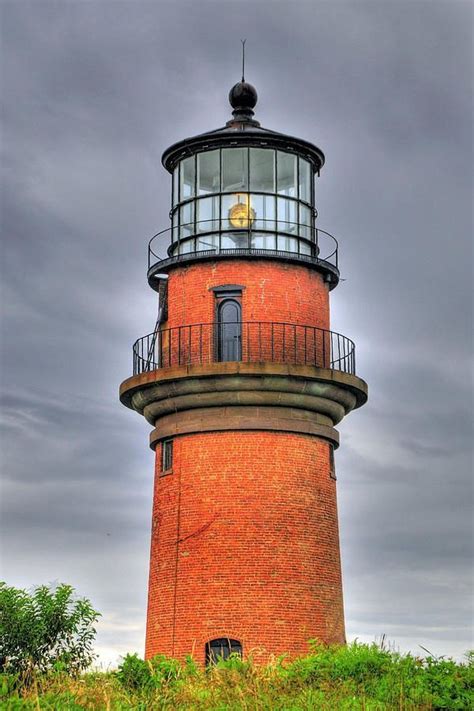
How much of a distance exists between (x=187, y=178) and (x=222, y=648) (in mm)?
10990

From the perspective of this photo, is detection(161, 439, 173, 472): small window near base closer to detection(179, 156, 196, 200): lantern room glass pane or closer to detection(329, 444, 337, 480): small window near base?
detection(329, 444, 337, 480): small window near base

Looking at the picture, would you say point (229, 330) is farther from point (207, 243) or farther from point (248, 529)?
point (248, 529)

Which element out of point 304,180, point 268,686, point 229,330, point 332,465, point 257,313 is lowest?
point 268,686

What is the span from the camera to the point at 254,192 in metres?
31.6

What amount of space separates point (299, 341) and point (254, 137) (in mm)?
4880

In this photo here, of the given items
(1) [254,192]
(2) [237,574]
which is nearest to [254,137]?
(1) [254,192]

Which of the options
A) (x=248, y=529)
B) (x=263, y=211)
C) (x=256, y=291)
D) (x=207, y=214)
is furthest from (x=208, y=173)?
(x=248, y=529)

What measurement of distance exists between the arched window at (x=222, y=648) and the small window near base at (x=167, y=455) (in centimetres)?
421

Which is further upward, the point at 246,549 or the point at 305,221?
the point at 305,221

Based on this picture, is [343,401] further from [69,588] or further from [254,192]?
[69,588]

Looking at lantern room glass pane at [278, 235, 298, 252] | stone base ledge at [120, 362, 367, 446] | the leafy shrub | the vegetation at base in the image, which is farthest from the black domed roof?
the leafy shrub

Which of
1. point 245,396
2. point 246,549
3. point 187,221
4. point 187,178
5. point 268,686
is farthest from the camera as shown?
point 187,178

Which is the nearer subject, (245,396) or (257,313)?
(245,396)

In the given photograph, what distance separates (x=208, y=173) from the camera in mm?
32031
